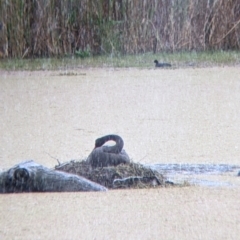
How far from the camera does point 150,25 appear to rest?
46.1 ft

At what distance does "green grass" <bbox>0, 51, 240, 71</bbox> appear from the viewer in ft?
41.3

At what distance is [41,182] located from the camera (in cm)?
567

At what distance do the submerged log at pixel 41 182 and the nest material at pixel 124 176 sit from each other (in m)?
0.11

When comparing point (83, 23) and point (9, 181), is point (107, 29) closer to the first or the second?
point (83, 23)

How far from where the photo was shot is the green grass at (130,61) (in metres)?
12.6

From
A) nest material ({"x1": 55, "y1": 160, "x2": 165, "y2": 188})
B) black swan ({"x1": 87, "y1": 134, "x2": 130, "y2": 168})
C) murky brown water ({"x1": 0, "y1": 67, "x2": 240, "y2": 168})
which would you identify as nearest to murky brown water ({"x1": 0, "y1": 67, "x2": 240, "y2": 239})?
murky brown water ({"x1": 0, "y1": 67, "x2": 240, "y2": 168})

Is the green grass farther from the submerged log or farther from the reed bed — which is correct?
the submerged log

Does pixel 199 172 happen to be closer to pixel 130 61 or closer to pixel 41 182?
pixel 41 182

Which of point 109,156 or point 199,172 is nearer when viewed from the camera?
point 109,156

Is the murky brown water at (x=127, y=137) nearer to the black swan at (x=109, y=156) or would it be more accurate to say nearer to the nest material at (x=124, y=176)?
the nest material at (x=124, y=176)

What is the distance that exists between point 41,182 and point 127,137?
7.13ft

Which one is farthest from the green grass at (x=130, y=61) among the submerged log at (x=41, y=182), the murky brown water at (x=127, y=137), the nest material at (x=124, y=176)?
the submerged log at (x=41, y=182)

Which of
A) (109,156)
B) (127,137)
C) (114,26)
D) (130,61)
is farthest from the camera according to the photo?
(114,26)

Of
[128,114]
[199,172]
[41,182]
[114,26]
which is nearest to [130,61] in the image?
[114,26]
